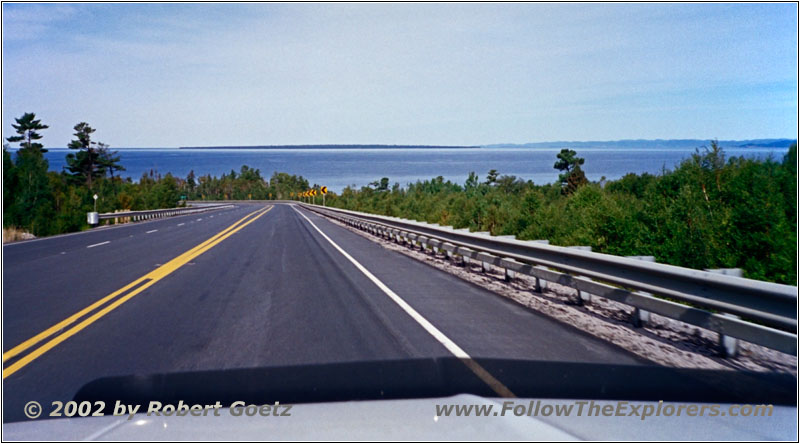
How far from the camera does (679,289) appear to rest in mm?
7988

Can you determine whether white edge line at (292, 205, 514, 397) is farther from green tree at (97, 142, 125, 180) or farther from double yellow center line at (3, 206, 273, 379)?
green tree at (97, 142, 125, 180)

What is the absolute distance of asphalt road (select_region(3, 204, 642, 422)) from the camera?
714 cm

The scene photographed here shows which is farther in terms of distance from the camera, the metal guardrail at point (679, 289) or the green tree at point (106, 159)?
the green tree at point (106, 159)

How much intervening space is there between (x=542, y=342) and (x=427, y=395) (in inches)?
107

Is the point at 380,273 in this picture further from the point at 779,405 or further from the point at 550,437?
the point at 550,437

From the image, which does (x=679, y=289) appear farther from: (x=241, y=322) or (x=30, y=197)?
(x=30, y=197)

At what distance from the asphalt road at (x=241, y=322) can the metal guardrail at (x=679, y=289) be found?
3.25 ft

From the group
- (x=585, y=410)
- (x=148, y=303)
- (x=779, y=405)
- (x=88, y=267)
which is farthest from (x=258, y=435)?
(x=88, y=267)

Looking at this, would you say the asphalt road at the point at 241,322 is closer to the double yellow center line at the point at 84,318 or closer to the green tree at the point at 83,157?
the double yellow center line at the point at 84,318

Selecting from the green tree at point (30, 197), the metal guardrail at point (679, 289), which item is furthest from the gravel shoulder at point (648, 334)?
the green tree at point (30, 197)

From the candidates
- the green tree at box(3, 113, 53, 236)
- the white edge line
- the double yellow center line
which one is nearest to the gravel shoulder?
the white edge line

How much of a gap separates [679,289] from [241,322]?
19.3 feet

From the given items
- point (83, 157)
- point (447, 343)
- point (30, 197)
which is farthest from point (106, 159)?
point (447, 343)

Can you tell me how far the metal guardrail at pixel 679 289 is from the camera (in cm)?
648
